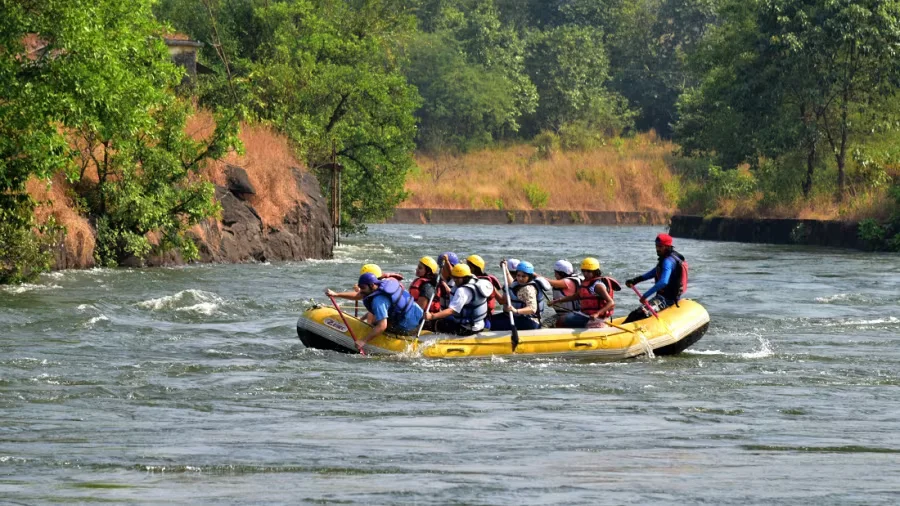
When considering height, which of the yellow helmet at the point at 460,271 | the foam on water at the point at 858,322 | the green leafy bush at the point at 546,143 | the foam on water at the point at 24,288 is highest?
the green leafy bush at the point at 546,143

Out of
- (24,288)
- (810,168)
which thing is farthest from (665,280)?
(810,168)

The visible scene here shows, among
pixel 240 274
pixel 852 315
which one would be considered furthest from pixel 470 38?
pixel 852 315

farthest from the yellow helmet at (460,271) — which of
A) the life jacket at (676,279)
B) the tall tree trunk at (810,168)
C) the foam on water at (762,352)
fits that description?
the tall tree trunk at (810,168)

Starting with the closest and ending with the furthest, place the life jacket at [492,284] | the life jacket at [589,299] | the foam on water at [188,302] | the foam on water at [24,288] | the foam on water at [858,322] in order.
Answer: the life jacket at [492,284]
the life jacket at [589,299]
the foam on water at [858,322]
the foam on water at [188,302]
the foam on water at [24,288]

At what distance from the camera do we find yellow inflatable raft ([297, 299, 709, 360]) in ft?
60.6

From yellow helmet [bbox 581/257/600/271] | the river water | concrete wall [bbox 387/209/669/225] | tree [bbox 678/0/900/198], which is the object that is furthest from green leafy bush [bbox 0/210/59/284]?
concrete wall [bbox 387/209/669/225]

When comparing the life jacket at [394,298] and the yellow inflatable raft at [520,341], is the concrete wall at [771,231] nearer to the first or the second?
the yellow inflatable raft at [520,341]

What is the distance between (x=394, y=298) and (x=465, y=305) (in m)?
0.86

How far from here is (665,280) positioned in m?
20.0

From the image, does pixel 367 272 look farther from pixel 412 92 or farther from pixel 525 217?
pixel 525 217

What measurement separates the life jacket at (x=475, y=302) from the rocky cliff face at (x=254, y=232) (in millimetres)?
15965

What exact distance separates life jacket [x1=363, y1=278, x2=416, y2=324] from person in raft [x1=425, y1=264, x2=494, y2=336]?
0.29m

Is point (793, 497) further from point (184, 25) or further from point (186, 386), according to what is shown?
point (184, 25)

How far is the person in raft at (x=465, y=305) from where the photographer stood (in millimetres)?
18609
